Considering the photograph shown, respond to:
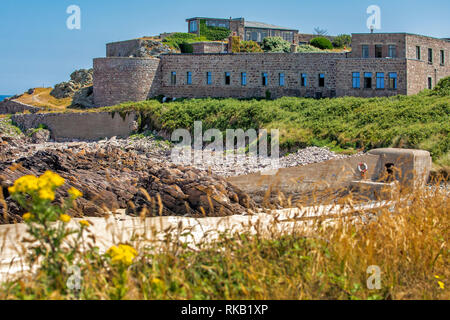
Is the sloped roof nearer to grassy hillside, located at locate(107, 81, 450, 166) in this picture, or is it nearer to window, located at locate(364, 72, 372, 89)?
grassy hillside, located at locate(107, 81, 450, 166)

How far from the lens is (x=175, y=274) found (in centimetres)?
486

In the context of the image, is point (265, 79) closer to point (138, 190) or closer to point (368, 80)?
point (368, 80)

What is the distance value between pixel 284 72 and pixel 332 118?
8611 mm

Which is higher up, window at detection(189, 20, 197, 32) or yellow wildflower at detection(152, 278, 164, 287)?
window at detection(189, 20, 197, 32)

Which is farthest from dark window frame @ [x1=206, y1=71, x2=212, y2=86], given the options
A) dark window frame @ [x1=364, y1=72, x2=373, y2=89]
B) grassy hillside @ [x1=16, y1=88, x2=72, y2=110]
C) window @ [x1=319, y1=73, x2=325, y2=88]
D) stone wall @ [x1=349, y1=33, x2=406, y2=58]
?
grassy hillside @ [x1=16, y1=88, x2=72, y2=110]

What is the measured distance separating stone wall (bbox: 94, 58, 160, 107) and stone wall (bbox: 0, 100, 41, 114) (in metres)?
5.72

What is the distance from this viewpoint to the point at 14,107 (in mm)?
45500

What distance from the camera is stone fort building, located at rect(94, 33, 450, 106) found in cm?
3381

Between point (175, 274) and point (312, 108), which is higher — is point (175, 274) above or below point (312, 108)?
below

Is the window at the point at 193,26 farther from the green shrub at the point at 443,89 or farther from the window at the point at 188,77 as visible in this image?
the green shrub at the point at 443,89

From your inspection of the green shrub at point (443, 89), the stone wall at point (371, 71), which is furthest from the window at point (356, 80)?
the green shrub at point (443, 89)
